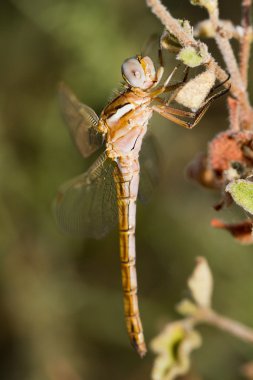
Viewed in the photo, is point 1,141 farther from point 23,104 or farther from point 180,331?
point 180,331

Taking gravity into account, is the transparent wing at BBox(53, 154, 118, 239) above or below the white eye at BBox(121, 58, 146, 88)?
below

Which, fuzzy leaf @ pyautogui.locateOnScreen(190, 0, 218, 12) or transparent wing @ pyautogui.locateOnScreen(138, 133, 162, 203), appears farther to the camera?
transparent wing @ pyautogui.locateOnScreen(138, 133, 162, 203)

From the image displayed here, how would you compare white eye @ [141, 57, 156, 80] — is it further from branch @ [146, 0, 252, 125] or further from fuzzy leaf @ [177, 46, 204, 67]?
fuzzy leaf @ [177, 46, 204, 67]

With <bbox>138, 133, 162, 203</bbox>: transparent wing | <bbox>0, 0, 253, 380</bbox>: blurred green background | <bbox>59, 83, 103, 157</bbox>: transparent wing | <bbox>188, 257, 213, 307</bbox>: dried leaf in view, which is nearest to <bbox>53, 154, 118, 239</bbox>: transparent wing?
<bbox>59, 83, 103, 157</bbox>: transparent wing

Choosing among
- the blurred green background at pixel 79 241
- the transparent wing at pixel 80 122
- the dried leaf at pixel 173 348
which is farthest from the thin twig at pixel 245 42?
the blurred green background at pixel 79 241

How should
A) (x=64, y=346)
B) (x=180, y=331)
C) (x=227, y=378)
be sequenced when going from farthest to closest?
(x=64, y=346), (x=227, y=378), (x=180, y=331)

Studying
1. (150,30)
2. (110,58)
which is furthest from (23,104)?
(150,30)
